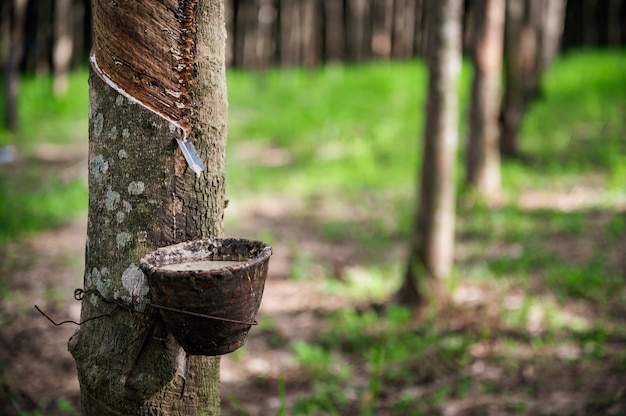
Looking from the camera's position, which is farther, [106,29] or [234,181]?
[234,181]

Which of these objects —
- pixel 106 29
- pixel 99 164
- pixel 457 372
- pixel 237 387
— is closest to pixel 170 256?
pixel 99 164

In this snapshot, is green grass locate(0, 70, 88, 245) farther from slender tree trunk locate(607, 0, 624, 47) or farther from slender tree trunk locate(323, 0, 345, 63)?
slender tree trunk locate(607, 0, 624, 47)

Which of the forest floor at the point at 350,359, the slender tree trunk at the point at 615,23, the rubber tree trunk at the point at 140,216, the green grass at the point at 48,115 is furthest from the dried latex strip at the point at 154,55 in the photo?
the slender tree trunk at the point at 615,23

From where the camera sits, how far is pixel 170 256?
152 cm

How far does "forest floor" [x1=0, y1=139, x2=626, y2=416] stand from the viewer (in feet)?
10.2

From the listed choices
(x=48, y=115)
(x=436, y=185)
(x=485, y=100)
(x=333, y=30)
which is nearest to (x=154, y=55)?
(x=436, y=185)

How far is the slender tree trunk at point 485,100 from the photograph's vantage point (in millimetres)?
5949

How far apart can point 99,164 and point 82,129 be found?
35.9 feet

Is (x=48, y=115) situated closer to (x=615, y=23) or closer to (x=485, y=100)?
(x=485, y=100)

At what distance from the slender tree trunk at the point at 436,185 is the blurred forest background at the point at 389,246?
92mm

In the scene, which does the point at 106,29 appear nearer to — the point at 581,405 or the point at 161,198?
the point at 161,198

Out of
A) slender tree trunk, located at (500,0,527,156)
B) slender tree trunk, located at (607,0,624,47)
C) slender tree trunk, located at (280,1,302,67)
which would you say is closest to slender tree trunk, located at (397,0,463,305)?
slender tree trunk, located at (500,0,527,156)

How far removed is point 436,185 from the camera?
4238 millimetres

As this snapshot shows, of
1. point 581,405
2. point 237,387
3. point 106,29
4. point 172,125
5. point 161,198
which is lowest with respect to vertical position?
point 237,387
